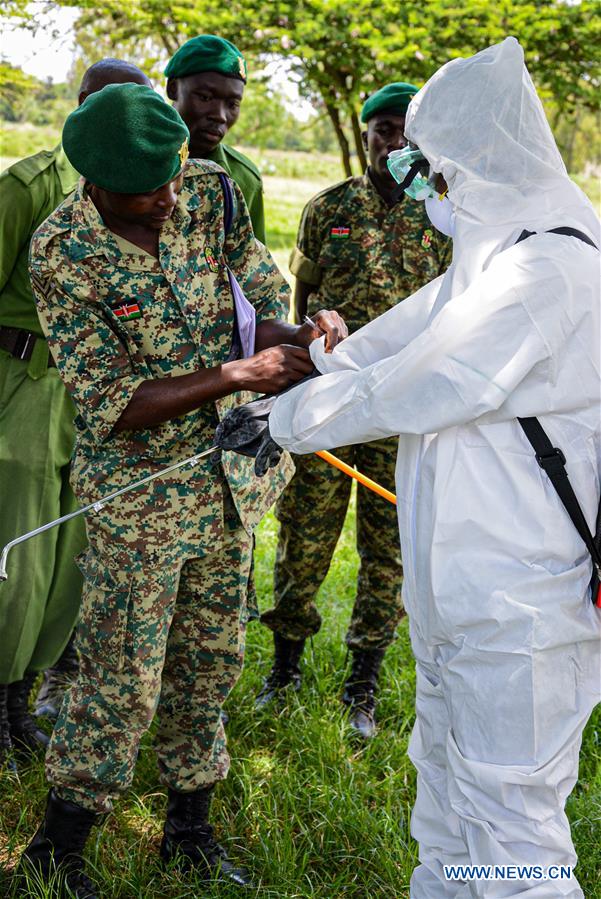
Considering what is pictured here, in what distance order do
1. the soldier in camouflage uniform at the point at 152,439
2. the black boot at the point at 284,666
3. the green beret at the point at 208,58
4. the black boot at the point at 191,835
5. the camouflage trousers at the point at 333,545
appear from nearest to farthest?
1. the soldier in camouflage uniform at the point at 152,439
2. the black boot at the point at 191,835
3. the green beret at the point at 208,58
4. the camouflage trousers at the point at 333,545
5. the black boot at the point at 284,666

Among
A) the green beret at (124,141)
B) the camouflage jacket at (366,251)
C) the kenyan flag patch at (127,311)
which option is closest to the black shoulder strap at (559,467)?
the green beret at (124,141)

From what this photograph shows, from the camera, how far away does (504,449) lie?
6.93 feet

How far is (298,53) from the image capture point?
835 cm

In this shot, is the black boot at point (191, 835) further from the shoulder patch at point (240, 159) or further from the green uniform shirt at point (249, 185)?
the shoulder patch at point (240, 159)

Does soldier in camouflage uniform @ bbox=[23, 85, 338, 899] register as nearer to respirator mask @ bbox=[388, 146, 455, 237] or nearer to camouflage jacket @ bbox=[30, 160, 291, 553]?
camouflage jacket @ bbox=[30, 160, 291, 553]

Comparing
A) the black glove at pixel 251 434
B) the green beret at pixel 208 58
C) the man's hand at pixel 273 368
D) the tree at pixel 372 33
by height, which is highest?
the tree at pixel 372 33

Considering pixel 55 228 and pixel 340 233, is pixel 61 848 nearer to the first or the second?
pixel 55 228

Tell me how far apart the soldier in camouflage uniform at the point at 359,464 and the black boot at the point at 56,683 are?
0.71 m

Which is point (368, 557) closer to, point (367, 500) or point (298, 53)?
point (367, 500)

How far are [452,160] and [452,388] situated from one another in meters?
0.52

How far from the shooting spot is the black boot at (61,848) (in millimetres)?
2707

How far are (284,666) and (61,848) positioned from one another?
1.33m

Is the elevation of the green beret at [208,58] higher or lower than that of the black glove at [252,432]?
higher

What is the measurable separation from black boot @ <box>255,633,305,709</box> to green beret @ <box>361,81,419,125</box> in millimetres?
1983
